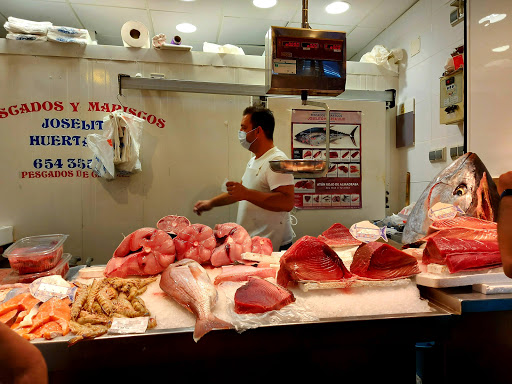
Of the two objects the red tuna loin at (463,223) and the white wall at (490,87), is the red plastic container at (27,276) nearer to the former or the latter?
the red tuna loin at (463,223)

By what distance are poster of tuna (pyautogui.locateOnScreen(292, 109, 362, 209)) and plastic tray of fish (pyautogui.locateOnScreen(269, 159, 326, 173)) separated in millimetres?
2108

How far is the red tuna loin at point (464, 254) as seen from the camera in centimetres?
147

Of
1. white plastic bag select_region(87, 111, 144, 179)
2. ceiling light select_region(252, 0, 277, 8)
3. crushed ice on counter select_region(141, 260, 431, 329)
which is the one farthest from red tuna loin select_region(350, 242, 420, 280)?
ceiling light select_region(252, 0, 277, 8)

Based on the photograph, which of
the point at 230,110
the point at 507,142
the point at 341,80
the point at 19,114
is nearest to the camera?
the point at 341,80

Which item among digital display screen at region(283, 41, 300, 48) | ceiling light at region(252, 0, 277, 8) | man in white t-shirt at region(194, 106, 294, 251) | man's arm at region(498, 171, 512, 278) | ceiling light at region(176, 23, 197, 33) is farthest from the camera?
ceiling light at region(176, 23, 197, 33)

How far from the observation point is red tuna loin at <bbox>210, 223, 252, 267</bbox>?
6.17 ft

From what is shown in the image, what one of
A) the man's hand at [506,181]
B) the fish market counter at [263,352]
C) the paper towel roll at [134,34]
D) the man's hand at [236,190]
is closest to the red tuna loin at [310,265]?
the fish market counter at [263,352]

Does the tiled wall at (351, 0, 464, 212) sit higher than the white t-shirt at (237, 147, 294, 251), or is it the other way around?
the tiled wall at (351, 0, 464, 212)

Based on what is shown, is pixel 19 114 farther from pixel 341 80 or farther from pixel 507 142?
pixel 507 142

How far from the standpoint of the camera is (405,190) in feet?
14.3

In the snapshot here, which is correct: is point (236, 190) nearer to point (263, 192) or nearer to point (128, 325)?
point (263, 192)

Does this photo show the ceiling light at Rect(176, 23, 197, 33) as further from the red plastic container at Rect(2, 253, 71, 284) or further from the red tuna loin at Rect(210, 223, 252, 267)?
the red plastic container at Rect(2, 253, 71, 284)

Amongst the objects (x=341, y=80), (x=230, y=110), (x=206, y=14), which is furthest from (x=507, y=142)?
(x=206, y=14)

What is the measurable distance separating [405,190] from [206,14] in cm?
333
